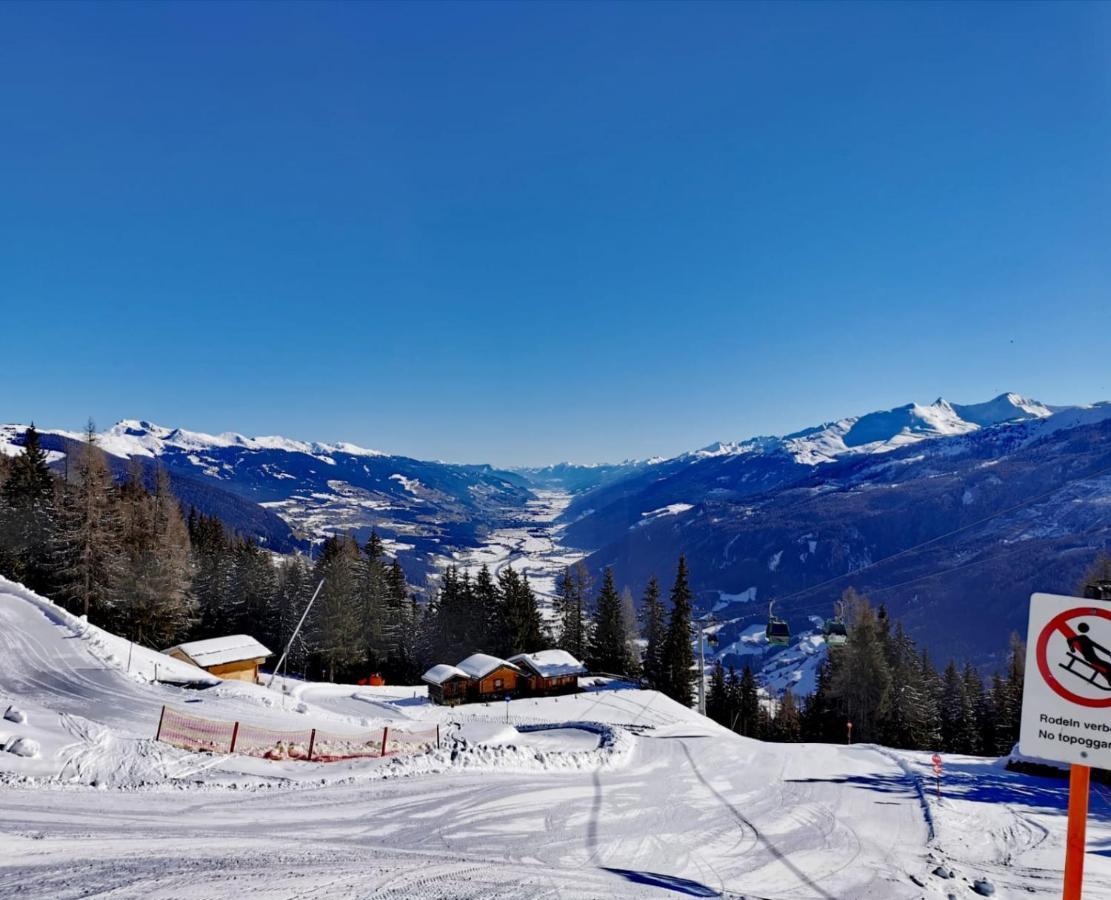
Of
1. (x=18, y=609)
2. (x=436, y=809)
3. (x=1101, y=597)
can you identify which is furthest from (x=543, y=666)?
(x=1101, y=597)

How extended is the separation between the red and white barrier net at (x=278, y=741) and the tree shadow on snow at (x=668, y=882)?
9.96 m

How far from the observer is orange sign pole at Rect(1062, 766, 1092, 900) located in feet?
13.9

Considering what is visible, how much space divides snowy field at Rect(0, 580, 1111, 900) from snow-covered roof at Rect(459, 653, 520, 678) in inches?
1147

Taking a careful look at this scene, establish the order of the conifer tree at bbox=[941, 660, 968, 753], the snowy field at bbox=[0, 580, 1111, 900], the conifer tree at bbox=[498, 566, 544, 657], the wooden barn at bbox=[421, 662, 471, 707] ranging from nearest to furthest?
the snowy field at bbox=[0, 580, 1111, 900], the wooden barn at bbox=[421, 662, 471, 707], the conifer tree at bbox=[941, 660, 968, 753], the conifer tree at bbox=[498, 566, 544, 657]

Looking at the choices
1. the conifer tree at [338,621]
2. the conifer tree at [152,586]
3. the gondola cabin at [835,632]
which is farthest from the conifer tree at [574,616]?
the conifer tree at [152,586]

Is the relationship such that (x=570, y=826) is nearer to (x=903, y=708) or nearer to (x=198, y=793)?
(x=198, y=793)

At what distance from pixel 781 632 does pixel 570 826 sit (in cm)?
2821

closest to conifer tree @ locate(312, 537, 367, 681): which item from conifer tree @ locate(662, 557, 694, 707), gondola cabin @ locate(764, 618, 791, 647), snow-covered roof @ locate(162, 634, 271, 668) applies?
snow-covered roof @ locate(162, 634, 271, 668)

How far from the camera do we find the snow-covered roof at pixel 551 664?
5431 centimetres

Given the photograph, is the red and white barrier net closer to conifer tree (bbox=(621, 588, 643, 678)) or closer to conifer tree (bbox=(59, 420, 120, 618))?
conifer tree (bbox=(59, 420, 120, 618))

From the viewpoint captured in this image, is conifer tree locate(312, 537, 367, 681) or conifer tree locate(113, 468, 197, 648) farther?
conifer tree locate(312, 537, 367, 681)

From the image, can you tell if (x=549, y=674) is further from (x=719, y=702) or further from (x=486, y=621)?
(x=719, y=702)

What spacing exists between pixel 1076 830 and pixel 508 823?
1255 centimetres

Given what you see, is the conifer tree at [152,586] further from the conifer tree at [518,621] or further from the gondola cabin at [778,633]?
the gondola cabin at [778,633]
